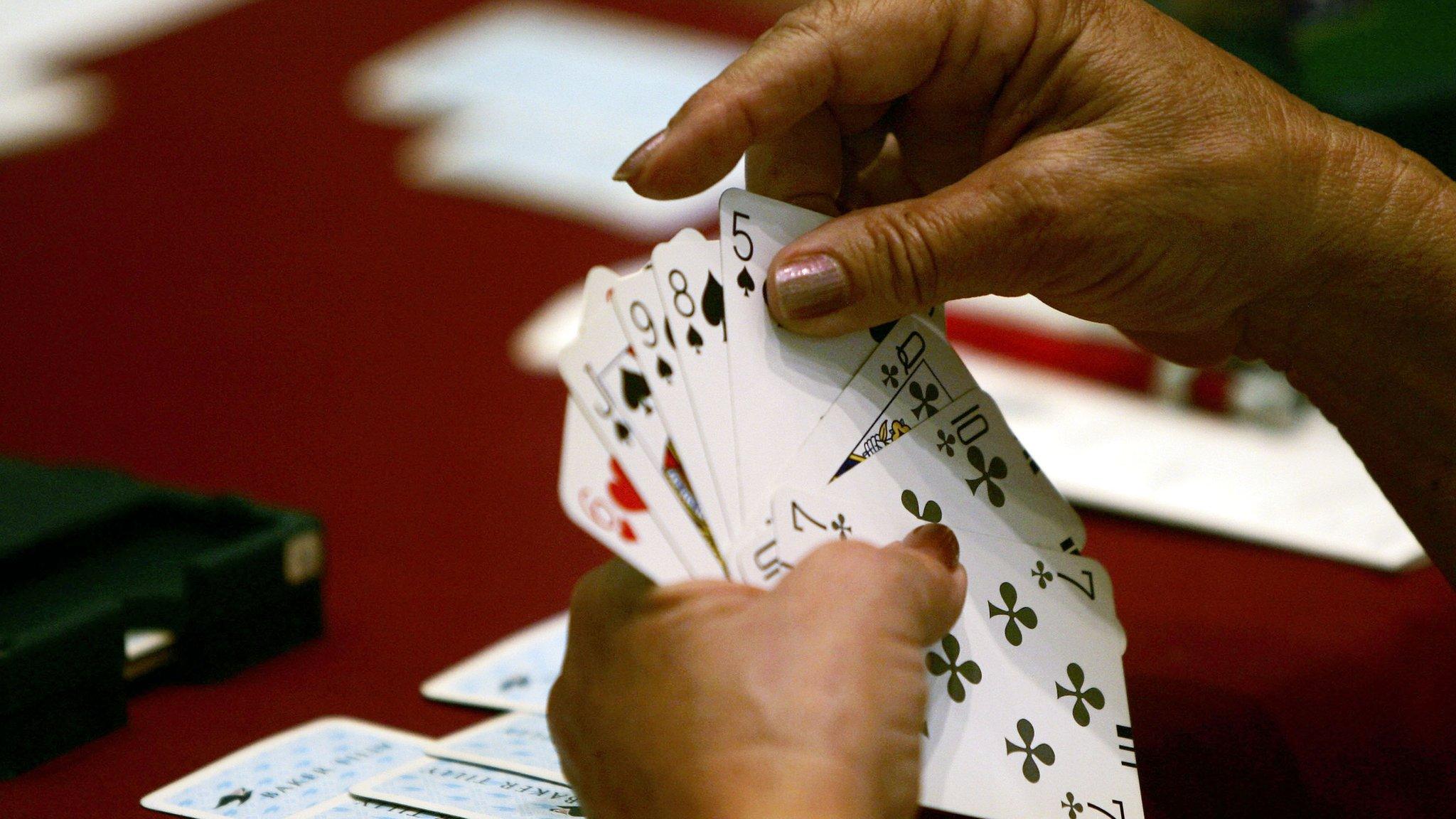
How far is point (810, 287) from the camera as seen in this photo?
1041 mm

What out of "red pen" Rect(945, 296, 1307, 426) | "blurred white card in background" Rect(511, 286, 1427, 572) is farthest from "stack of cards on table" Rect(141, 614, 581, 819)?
"red pen" Rect(945, 296, 1307, 426)

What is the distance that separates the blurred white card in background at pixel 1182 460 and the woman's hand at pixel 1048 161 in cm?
47

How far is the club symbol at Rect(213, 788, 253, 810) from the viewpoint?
108 cm

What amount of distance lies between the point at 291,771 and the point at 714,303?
0.47m

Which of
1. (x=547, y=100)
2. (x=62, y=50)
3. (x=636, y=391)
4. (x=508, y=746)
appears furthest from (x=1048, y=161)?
(x=62, y=50)

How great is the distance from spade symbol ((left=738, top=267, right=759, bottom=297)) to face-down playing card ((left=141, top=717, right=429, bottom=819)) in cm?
44

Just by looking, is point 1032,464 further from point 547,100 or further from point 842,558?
point 547,100

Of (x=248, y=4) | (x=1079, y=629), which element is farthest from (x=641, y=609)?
(x=248, y=4)

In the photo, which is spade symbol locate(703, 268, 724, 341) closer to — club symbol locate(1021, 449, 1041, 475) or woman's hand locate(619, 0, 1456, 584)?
woman's hand locate(619, 0, 1456, 584)

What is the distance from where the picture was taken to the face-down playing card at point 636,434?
0.94 metres

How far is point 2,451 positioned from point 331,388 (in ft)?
1.23

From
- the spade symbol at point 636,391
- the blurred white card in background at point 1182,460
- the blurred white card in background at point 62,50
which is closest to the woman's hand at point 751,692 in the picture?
the spade symbol at point 636,391

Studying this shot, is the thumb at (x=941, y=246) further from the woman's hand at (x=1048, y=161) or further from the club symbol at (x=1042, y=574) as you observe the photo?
the club symbol at (x=1042, y=574)

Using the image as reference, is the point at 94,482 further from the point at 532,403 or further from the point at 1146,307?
the point at 1146,307
